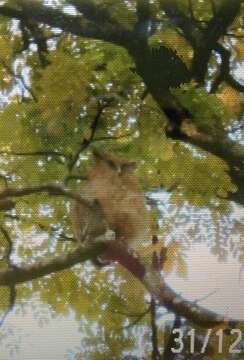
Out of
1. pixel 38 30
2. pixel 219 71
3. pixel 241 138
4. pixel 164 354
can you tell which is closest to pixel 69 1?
pixel 38 30

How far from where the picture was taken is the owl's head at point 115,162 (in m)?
1.11

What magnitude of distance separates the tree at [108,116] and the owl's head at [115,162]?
0.02 metres

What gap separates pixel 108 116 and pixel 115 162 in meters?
0.11

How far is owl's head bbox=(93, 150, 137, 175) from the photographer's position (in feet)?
3.64

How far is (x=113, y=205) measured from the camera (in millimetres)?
1136

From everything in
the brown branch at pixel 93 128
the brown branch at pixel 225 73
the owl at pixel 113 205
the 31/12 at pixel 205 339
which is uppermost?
the brown branch at pixel 225 73

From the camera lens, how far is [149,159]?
1.12 meters

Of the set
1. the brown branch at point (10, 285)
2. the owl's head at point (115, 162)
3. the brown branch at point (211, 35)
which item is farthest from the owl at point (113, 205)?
the brown branch at point (211, 35)

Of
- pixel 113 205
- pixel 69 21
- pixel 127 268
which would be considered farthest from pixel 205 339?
pixel 69 21

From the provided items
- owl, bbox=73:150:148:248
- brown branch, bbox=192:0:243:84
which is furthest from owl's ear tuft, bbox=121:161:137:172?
brown branch, bbox=192:0:243:84

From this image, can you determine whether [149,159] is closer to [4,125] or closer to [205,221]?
[205,221]

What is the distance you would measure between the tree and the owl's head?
2 centimetres

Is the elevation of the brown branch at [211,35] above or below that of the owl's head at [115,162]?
above

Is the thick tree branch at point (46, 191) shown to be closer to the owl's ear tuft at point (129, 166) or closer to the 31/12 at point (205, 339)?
the owl's ear tuft at point (129, 166)
